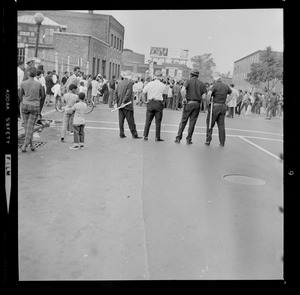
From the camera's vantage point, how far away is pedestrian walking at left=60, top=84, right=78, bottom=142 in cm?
323

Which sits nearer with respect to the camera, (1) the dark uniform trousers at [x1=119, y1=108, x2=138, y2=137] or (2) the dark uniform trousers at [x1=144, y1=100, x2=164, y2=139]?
(1) the dark uniform trousers at [x1=119, y1=108, x2=138, y2=137]

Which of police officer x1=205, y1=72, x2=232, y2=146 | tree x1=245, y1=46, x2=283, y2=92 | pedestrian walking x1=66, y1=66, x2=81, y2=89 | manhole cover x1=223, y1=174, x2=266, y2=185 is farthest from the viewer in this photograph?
police officer x1=205, y1=72, x2=232, y2=146

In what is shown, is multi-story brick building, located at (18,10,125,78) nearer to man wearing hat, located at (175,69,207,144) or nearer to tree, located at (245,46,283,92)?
tree, located at (245,46,283,92)

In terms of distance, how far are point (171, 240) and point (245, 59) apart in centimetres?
173

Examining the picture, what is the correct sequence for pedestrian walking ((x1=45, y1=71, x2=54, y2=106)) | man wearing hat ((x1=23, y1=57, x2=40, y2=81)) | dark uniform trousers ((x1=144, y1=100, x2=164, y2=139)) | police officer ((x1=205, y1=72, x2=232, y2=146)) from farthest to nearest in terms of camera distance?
dark uniform trousers ((x1=144, y1=100, x2=164, y2=139))
police officer ((x1=205, y1=72, x2=232, y2=146))
pedestrian walking ((x1=45, y1=71, x2=54, y2=106))
man wearing hat ((x1=23, y1=57, x2=40, y2=81))

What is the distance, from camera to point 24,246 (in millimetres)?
2775

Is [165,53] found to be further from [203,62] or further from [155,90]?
[155,90]

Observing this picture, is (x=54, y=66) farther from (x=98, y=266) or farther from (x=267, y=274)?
(x=267, y=274)

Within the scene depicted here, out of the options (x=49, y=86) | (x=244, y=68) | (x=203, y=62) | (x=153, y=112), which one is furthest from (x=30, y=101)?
(x=153, y=112)

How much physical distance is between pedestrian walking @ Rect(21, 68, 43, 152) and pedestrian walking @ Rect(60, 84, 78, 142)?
27cm

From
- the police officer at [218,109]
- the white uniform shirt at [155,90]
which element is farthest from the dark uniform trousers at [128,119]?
the police officer at [218,109]

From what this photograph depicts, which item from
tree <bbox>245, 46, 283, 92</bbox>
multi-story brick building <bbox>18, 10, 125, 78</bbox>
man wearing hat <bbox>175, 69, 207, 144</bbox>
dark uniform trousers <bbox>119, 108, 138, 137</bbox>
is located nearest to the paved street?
tree <bbox>245, 46, 283, 92</bbox>

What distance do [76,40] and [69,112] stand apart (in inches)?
30.9
